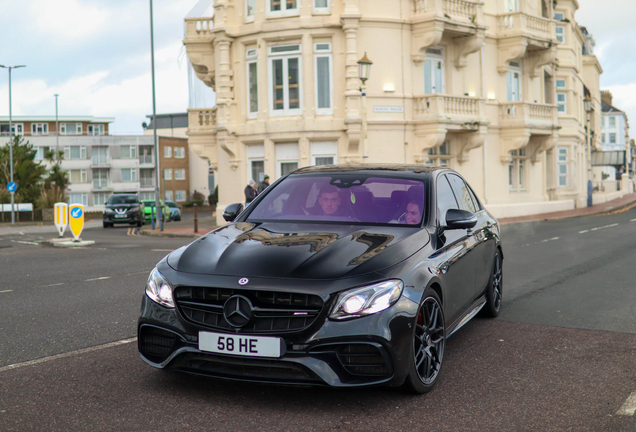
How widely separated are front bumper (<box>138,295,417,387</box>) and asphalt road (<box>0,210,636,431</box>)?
0.73 feet

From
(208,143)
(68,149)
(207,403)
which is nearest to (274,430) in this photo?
(207,403)

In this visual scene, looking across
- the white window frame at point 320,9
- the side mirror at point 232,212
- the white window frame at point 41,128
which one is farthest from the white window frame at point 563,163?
the white window frame at point 41,128

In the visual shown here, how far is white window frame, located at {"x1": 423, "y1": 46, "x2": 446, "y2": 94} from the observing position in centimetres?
2786

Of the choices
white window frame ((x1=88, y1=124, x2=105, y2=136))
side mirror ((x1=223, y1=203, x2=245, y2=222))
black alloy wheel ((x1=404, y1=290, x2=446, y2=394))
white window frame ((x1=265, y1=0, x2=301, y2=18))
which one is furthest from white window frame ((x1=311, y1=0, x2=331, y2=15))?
white window frame ((x1=88, y1=124, x2=105, y2=136))

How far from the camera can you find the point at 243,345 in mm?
3855

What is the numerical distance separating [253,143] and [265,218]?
71.7ft

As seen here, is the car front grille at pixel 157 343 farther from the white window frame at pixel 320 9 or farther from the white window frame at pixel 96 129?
the white window frame at pixel 96 129

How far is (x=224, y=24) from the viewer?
26.6 meters

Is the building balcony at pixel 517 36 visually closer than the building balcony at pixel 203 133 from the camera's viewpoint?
No

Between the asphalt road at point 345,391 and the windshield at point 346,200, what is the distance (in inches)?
48.8

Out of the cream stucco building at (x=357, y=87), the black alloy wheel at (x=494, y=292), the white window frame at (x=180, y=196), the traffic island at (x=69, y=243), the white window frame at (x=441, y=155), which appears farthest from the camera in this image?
the white window frame at (x=180, y=196)

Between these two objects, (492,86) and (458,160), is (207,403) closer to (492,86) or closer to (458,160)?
(458,160)

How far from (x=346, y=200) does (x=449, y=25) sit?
23.3 m

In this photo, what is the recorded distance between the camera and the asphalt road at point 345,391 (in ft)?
12.5
